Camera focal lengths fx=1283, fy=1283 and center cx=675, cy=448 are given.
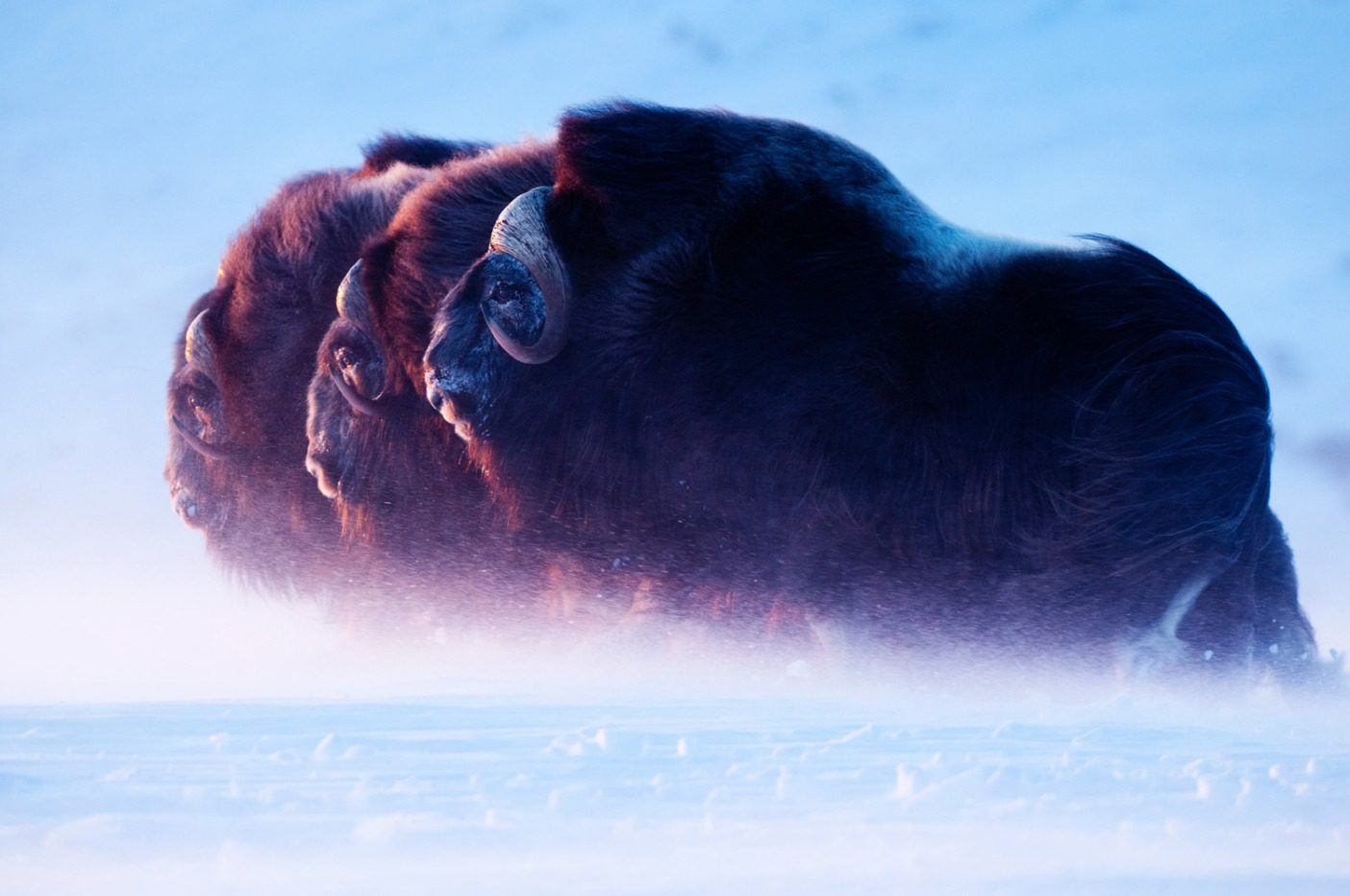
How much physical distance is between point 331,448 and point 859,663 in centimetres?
122

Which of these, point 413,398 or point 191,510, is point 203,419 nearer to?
point 191,510

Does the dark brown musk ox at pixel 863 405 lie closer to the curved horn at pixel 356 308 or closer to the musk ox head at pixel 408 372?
the musk ox head at pixel 408 372

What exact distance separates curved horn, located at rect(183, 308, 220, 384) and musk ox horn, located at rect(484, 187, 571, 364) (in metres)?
1.12

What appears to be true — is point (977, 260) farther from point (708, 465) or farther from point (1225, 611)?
point (1225, 611)

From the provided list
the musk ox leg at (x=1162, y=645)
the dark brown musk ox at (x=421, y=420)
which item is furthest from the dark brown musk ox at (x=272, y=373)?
the musk ox leg at (x=1162, y=645)

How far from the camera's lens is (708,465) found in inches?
87.7

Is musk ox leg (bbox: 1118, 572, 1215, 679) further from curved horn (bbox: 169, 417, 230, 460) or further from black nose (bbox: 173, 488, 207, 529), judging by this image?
black nose (bbox: 173, 488, 207, 529)

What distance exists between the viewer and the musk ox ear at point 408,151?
131 inches

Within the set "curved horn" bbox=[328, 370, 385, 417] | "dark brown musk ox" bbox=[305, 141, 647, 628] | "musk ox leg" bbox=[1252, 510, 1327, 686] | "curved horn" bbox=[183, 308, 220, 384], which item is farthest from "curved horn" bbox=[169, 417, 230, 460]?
"musk ox leg" bbox=[1252, 510, 1327, 686]

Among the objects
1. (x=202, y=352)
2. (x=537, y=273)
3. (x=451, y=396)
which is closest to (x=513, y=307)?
(x=537, y=273)

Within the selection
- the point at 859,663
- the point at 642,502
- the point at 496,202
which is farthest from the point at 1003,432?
the point at 496,202

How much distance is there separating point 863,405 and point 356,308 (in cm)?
113

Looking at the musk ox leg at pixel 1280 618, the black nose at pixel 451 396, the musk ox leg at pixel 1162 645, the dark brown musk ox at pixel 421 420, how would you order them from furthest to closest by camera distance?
the dark brown musk ox at pixel 421 420, the black nose at pixel 451 396, the musk ox leg at pixel 1280 618, the musk ox leg at pixel 1162 645

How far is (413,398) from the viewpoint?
2.63 meters
